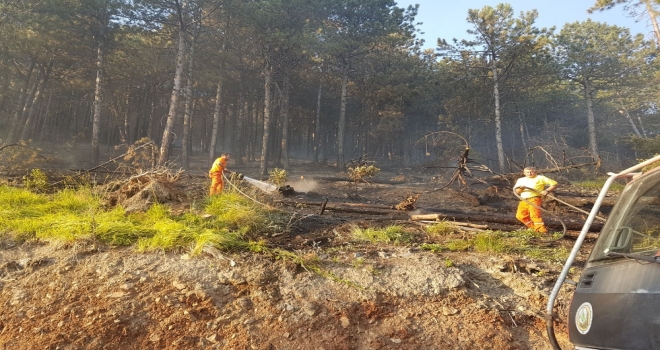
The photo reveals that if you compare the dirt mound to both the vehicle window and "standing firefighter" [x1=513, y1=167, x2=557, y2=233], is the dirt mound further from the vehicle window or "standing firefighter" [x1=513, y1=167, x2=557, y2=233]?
"standing firefighter" [x1=513, y1=167, x2=557, y2=233]

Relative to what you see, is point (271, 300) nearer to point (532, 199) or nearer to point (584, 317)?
point (584, 317)

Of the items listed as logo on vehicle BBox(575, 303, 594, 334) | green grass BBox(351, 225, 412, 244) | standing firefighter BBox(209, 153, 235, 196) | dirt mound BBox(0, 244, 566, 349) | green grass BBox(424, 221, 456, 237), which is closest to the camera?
logo on vehicle BBox(575, 303, 594, 334)

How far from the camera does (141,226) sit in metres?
5.20

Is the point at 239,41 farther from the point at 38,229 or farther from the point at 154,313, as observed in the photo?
the point at 154,313

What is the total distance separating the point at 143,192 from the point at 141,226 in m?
2.05

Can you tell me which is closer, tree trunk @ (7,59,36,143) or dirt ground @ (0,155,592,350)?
dirt ground @ (0,155,592,350)

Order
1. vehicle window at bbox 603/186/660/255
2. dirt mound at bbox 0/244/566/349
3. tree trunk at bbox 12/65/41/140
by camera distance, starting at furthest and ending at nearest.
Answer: tree trunk at bbox 12/65/41/140 → dirt mound at bbox 0/244/566/349 → vehicle window at bbox 603/186/660/255

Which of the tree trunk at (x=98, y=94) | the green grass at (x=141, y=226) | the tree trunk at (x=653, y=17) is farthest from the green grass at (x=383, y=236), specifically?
the tree trunk at (x=98, y=94)

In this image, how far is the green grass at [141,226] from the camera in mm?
4703

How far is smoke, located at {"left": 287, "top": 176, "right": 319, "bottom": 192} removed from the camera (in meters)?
14.2

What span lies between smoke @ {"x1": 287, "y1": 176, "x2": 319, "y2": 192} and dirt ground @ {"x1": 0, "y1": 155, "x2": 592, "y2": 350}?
9.12 meters

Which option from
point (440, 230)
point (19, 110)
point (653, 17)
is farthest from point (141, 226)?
point (19, 110)

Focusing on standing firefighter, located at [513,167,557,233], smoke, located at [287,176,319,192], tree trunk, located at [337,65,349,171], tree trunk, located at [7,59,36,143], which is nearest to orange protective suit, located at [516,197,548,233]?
standing firefighter, located at [513,167,557,233]

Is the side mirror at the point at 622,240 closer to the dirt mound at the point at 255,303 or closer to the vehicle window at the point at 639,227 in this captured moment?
the vehicle window at the point at 639,227
